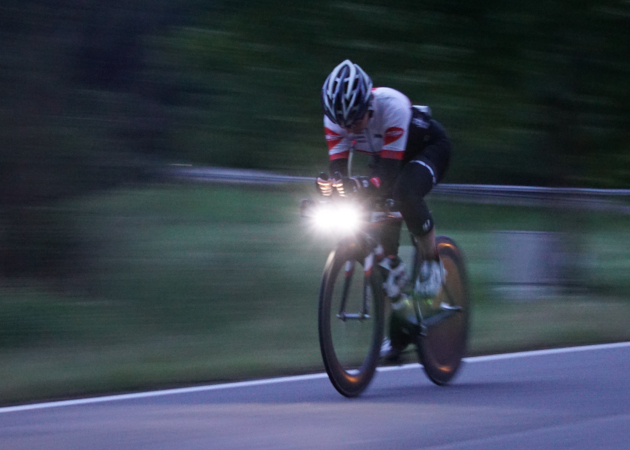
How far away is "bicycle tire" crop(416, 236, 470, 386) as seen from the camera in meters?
6.15

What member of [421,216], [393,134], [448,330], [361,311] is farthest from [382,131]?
[448,330]

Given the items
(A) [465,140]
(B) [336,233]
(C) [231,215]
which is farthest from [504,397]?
(C) [231,215]

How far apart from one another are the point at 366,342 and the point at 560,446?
1392 mm

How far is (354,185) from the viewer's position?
5410 millimetres

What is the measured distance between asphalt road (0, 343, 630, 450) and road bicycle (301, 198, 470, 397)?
6.1 inches

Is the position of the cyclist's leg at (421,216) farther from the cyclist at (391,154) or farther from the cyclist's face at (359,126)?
the cyclist's face at (359,126)

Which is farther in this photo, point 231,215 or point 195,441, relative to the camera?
point 231,215

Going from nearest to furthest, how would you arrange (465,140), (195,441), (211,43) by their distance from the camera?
(195,441)
(211,43)
(465,140)

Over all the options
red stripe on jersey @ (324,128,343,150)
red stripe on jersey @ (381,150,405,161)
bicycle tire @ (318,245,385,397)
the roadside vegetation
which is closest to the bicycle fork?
bicycle tire @ (318,245,385,397)

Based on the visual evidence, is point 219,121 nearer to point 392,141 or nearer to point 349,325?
point 392,141

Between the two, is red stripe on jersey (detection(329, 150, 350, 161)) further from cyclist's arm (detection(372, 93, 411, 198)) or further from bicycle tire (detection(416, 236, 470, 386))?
bicycle tire (detection(416, 236, 470, 386))

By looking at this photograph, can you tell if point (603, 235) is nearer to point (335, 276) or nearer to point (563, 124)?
point (563, 124)

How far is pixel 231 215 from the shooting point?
620 inches

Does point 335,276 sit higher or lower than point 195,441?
higher
